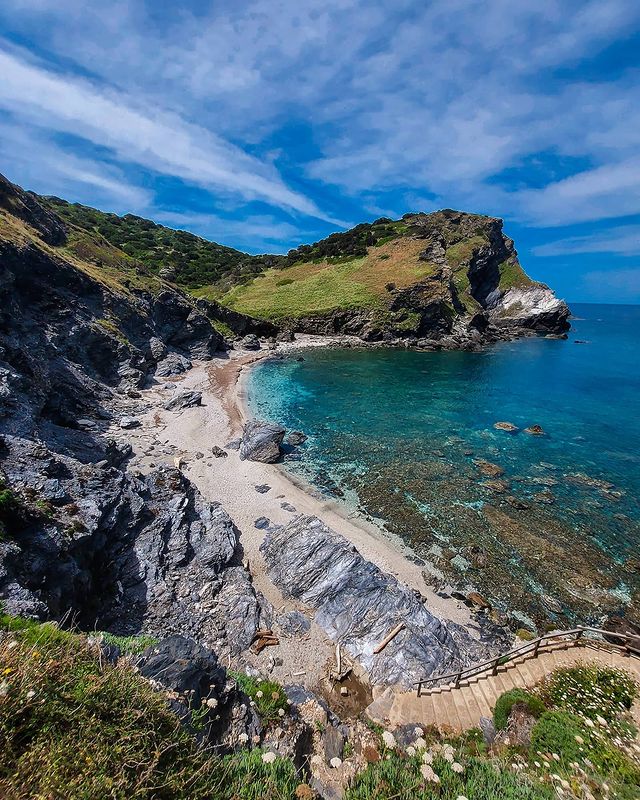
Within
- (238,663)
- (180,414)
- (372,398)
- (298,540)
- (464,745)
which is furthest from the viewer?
(372,398)

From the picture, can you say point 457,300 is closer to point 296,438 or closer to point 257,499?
point 296,438

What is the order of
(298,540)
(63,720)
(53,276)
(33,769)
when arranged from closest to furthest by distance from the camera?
(33,769) < (63,720) < (298,540) < (53,276)

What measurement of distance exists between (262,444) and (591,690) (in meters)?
26.2

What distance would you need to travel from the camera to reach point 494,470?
31359mm

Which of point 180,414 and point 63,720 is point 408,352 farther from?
point 63,720

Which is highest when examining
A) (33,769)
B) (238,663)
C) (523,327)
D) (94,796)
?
(523,327)

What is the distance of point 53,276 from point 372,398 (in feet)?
153

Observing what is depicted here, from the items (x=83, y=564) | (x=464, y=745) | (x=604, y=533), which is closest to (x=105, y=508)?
(x=83, y=564)

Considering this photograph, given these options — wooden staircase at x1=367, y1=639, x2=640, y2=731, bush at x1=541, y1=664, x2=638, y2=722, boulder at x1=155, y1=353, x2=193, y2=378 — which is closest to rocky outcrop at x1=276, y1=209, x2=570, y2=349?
boulder at x1=155, y1=353, x2=193, y2=378

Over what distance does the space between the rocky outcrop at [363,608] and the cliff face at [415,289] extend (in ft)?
253

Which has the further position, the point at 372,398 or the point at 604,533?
the point at 372,398

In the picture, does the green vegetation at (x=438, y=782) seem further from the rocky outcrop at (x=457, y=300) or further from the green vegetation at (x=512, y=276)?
the green vegetation at (x=512, y=276)

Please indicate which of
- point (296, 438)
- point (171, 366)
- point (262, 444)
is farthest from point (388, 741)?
point (171, 366)

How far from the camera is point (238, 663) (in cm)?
1492
